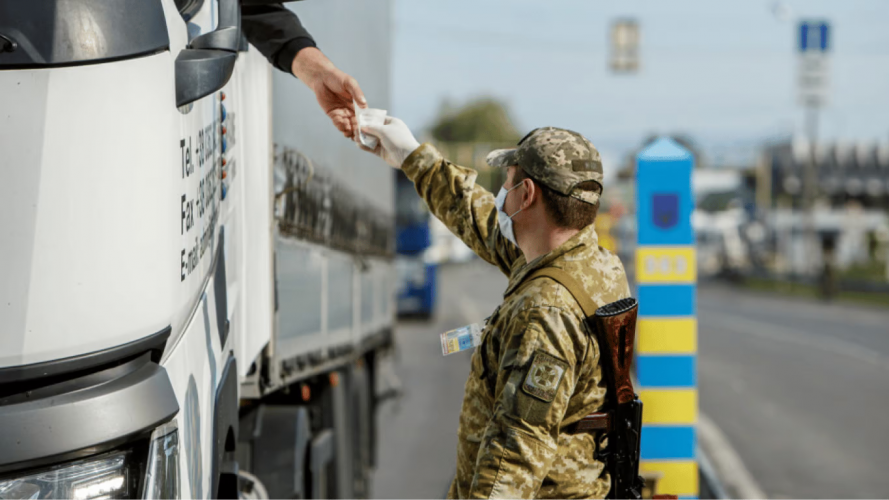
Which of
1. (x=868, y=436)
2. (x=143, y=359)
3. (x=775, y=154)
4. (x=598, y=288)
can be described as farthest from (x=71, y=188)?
(x=775, y=154)

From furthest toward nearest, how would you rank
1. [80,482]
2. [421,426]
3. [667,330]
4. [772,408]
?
[772,408] → [421,426] → [667,330] → [80,482]

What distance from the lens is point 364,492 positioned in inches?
271

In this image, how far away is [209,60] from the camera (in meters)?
2.39

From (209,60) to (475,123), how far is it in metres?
115

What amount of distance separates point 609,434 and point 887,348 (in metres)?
17.6

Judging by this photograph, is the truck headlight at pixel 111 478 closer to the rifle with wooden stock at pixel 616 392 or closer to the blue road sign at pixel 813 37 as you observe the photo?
the rifle with wooden stock at pixel 616 392

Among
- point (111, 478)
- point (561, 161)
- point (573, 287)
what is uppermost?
point (561, 161)

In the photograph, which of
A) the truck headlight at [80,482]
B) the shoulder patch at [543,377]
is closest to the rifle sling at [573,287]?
the shoulder patch at [543,377]

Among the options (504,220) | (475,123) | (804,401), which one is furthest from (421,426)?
(475,123)

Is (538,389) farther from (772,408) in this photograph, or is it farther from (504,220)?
(772,408)

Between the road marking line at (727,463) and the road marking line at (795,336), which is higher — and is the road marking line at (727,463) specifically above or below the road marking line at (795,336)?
above

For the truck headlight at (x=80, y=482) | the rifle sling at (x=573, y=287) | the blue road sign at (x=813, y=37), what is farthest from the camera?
the blue road sign at (x=813, y=37)

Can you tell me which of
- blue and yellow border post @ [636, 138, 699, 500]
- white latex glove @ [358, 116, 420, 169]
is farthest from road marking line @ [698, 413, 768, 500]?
white latex glove @ [358, 116, 420, 169]

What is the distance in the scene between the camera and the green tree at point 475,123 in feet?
375
